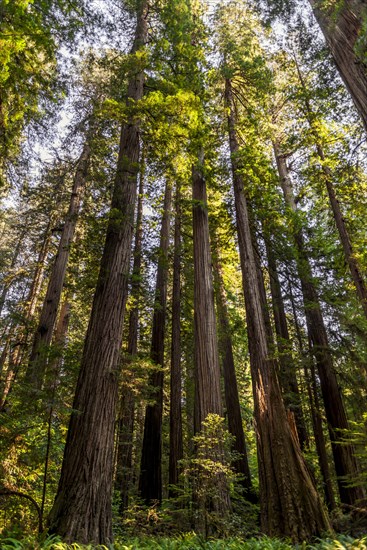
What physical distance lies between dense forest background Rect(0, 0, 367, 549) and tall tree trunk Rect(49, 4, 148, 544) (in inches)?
1.1

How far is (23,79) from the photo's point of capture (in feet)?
20.8

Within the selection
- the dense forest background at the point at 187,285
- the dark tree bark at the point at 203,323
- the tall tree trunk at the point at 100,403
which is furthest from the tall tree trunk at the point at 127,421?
the dark tree bark at the point at 203,323

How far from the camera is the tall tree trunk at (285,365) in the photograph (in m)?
9.82

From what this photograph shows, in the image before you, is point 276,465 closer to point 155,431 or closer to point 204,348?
point 204,348

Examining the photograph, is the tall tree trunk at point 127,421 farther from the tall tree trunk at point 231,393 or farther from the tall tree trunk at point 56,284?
the tall tree trunk at point 231,393

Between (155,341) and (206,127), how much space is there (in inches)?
267

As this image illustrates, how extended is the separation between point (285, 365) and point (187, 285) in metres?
5.25

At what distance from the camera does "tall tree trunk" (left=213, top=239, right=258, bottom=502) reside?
11.1 meters

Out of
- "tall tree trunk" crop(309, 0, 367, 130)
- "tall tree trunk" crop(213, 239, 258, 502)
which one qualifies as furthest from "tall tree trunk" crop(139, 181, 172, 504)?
"tall tree trunk" crop(309, 0, 367, 130)

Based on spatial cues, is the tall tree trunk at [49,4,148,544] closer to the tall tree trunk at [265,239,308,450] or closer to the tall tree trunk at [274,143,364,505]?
the tall tree trunk at [265,239,308,450]

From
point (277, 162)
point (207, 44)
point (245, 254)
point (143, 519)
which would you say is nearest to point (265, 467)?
point (143, 519)

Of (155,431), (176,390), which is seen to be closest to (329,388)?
(176,390)

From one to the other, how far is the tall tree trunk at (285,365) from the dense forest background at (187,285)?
0.12 m

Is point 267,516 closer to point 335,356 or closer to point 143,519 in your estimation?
point 143,519
